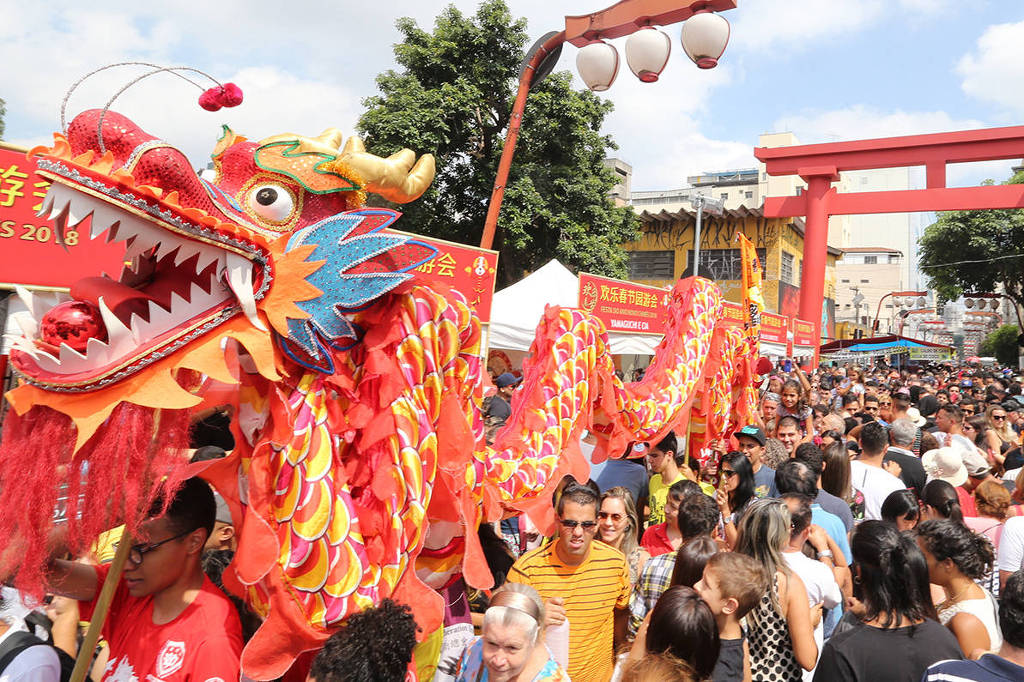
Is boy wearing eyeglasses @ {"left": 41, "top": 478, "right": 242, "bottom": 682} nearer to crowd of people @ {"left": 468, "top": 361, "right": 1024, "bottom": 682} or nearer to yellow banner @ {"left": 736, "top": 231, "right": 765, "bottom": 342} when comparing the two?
crowd of people @ {"left": 468, "top": 361, "right": 1024, "bottom": 682}

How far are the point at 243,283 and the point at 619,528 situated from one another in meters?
1.98

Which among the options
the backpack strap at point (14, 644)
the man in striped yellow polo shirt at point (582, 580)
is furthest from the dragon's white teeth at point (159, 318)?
the man in striped yellow polo shirt at point (582, 580)

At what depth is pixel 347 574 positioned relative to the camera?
167cm

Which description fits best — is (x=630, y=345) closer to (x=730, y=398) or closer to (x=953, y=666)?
(x=730, y=398)

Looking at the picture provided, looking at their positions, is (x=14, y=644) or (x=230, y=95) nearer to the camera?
(x=14, y=644)

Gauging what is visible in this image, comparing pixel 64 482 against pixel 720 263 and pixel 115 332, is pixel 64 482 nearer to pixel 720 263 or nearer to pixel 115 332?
pixel 115 332

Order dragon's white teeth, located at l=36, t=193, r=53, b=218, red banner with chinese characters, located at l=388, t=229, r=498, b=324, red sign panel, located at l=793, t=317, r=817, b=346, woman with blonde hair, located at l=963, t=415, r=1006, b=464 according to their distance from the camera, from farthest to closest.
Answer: red sign panel, located at l=793, t=317, r=817, b=346 < woman with blonde hair, located at l=963, t=415, r=1006, b=464 < red banner with chinese characters, located at l=388, t=229, r=498, b=324 < dragon's white teeth, located at l=36, t=193, r=53, b=218

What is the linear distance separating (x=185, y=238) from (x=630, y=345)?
706cm

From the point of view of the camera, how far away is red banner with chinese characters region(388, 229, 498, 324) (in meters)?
5.05

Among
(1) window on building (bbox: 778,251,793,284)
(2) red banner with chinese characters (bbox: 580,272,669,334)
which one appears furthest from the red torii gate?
(1) window on building (bbox: 778,251,793,284)

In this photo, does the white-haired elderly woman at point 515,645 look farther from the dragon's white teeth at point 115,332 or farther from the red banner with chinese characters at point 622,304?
the red banner with chinese characters at point 622,304

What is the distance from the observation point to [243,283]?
5.24ft

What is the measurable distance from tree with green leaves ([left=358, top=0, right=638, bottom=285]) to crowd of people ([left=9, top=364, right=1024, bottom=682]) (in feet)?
31.3

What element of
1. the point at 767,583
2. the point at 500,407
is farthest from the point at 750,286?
the point at 767,583
